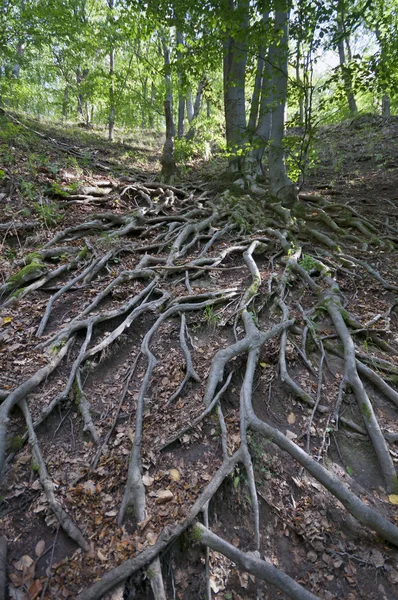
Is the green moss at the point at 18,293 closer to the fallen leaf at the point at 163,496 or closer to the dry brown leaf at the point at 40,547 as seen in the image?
the dry brown leaf at the point at 40,547

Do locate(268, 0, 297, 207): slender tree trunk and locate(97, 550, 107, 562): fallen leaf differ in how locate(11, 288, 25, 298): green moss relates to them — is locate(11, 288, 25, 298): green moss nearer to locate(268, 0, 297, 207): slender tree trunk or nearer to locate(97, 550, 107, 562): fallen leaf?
locate(97, 550, 107, 562): fallen leaf

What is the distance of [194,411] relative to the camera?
2.58 metres

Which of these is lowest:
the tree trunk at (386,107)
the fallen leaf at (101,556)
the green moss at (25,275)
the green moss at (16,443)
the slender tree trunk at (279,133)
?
the fallen leaf at (101,556)

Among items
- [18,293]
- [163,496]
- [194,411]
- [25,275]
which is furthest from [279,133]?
[163,496]

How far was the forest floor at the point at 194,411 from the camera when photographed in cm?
174

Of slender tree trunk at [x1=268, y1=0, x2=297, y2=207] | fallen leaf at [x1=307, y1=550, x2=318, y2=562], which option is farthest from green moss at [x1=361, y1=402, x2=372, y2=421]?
slender tree trunk at [x1=268, y1=0, x2=297, y2=207]

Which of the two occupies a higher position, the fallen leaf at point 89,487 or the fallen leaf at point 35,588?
the fallen leaf at point 89,487

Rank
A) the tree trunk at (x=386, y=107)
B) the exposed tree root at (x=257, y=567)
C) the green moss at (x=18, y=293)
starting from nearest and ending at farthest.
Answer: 1. the exposed tree root at (x=257, y=567)
2. the green moss at (x=18, y=293)
3. the tree trunk at (x=386, y=107)

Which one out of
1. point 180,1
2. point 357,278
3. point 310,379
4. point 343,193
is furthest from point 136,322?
point 343,193

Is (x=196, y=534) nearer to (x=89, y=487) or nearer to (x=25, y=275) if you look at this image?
(x=89, y=487)

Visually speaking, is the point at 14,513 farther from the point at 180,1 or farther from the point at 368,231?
the point at 180,1

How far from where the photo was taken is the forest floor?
174 centimetres

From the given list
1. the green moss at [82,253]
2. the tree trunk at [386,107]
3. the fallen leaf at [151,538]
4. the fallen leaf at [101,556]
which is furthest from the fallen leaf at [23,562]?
the tree trunk at [386,107]

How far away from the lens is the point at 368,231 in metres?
6.32
